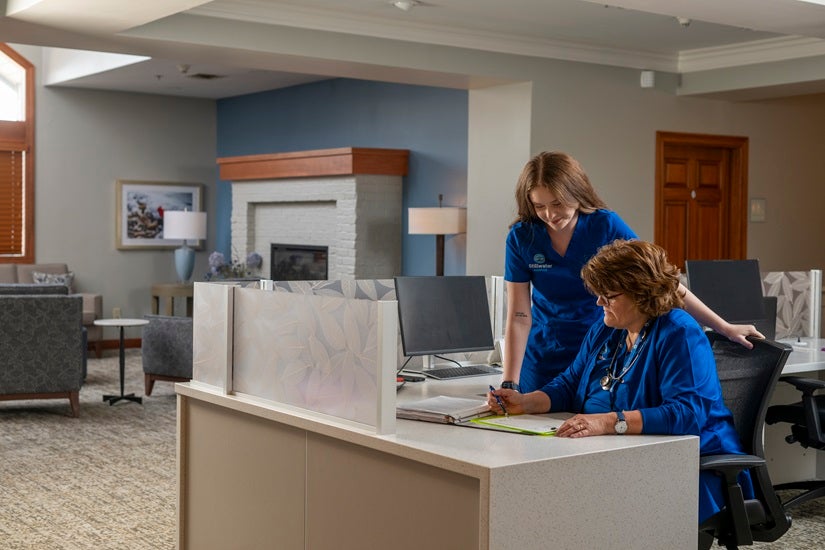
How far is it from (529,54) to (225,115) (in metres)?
5.38

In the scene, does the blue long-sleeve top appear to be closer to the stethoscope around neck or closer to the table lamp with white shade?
the stethoscope around neck

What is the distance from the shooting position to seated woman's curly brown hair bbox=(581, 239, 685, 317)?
8.99 ft

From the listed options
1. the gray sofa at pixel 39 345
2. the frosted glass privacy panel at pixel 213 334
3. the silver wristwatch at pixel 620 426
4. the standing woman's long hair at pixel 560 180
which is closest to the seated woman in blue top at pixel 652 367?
the silver wristwatch at pixel 620 426

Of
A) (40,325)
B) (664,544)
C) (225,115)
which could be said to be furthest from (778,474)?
(225,115)

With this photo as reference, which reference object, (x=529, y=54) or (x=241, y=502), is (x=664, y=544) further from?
(x=529, y=54)

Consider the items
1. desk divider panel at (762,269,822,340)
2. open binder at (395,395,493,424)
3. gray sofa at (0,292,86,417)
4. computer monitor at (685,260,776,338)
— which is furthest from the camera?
gray sofa at (0,292,86,417)

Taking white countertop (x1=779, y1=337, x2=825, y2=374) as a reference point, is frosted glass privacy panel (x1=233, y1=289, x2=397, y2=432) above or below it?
above

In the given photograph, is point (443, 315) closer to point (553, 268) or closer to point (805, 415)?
point (553, 268)

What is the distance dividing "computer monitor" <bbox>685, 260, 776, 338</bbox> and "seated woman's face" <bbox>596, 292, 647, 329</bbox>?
202cm

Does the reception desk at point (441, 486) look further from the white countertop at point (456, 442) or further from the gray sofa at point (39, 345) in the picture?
the gray sofa at point (39, 345)

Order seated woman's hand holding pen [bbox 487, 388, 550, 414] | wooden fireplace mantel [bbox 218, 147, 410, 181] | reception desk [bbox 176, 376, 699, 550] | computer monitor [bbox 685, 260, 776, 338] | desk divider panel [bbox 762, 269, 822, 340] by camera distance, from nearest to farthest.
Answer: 1. reception desk [bbox 176, 376, 699, 550]
2. seated woman's hand holding pen [bbox 487, 388, 550, 414]
3. computer monitor [bbox 685, 260, 776, 338]
4. desk divider panel [bbox 762, 269, 822, 340]
5. wooden fireplace mantel [bbox 218, 147, 410, 181]

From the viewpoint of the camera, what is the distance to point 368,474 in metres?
2.65

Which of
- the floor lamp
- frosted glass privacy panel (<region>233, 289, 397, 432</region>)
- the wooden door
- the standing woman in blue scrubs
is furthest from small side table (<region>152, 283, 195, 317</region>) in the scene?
frosted glass privacy panel (<region>233, 289, 397, 432</region>)

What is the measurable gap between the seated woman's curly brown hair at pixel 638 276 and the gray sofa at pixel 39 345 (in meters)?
4.81
